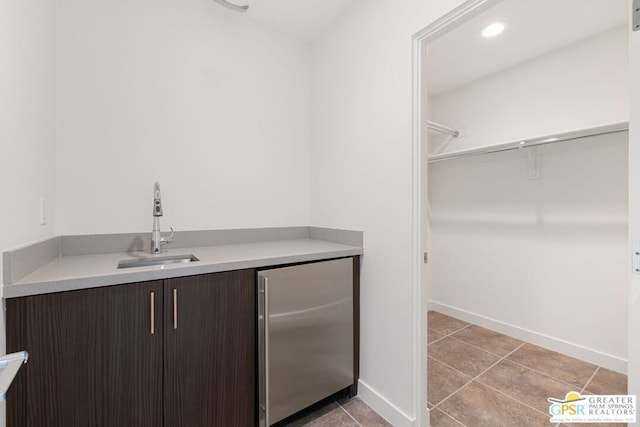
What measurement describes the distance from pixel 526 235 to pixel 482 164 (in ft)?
2.53

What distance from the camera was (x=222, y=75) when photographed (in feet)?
6.32

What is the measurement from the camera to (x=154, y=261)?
58.6 inches

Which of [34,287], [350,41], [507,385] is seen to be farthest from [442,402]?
[350,41]

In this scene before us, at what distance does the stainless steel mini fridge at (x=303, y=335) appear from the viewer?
1376 mm

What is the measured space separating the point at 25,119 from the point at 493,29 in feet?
8.90

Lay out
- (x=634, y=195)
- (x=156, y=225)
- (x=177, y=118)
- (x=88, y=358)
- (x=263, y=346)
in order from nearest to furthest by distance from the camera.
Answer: (x=634, y=195), (x=88, y=358), (x=263, y=346), (x=156, y=225), (x=177, y=118)

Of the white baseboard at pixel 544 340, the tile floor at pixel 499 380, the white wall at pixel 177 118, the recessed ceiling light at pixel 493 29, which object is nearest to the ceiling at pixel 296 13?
the white wall at pixel 177 118

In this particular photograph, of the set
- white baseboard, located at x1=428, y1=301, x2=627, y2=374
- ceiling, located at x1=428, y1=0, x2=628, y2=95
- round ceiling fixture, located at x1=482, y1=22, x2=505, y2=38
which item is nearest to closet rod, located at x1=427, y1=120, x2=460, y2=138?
ceiling, located at x1=428, y1=0, x2=628, y2=95

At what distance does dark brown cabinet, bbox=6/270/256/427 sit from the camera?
958mm

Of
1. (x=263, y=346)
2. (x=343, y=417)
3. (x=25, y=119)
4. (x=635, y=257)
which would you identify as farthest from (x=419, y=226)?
(x=25, y=119)

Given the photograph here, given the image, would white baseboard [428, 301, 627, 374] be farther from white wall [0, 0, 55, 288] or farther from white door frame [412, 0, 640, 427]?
white wall [0, 0, 55, 288]

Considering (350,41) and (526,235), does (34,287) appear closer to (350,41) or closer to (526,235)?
(350,41)

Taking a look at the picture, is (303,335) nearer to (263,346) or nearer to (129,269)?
(263,346)

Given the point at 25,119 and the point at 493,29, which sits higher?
the point at 493,29
